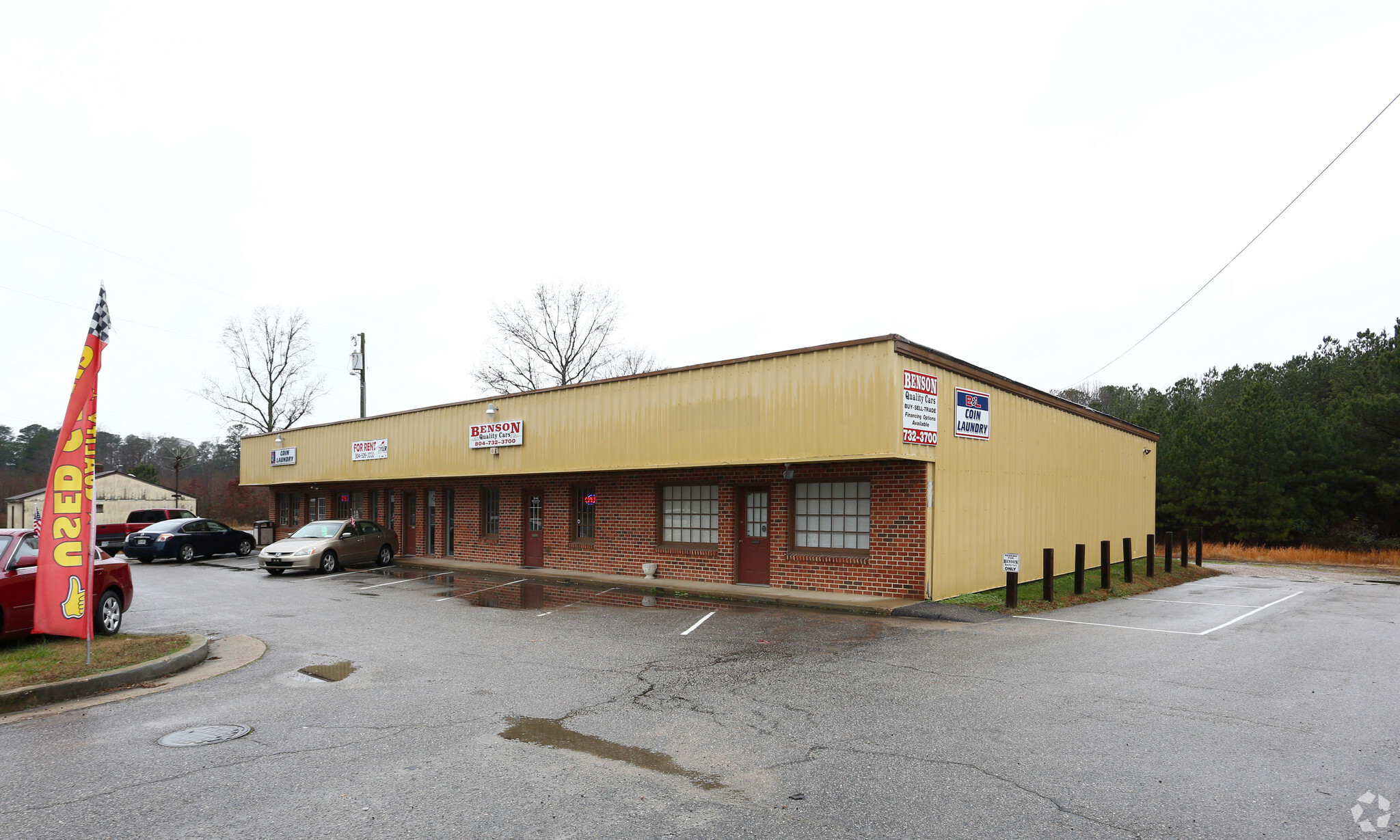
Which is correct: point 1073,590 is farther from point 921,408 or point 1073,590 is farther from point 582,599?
point 582,599

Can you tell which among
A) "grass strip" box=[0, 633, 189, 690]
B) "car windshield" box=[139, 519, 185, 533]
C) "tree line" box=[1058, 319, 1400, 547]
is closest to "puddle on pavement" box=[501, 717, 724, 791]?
"grass strip" box=[0, 633, 189, 690]

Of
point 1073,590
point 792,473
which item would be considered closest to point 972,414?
point 792,473

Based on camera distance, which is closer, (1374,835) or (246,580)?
(1374,835)

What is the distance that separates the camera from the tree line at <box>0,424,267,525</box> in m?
71.3

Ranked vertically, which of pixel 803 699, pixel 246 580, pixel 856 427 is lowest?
pixel 246 580

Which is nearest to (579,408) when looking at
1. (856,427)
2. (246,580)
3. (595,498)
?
(595,498)

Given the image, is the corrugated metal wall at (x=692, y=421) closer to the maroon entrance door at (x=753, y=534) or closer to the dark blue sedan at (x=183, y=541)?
the maroon entrance door at (x=753, y=534)

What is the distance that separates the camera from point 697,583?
17375 mm

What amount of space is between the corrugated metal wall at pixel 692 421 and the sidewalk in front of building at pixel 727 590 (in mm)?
2536

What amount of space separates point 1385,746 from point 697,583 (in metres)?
12.7

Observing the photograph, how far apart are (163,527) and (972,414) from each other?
26.8 metres

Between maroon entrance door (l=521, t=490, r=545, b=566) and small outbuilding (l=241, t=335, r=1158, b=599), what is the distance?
0.06 meters

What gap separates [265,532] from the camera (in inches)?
1312

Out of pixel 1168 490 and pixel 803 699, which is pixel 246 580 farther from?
pixel 1168 490
